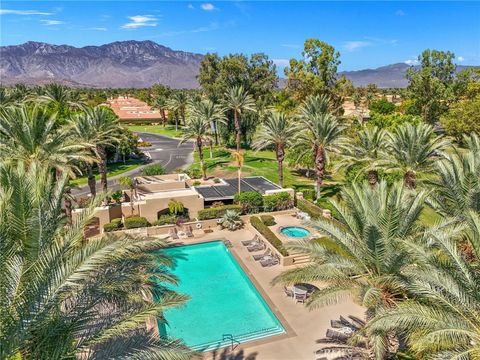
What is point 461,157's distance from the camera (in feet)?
58.0

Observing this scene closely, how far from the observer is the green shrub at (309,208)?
30.9m

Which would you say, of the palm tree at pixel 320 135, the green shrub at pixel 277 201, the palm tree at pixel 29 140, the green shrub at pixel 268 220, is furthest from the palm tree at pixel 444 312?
the palm tree at pixel 320 135

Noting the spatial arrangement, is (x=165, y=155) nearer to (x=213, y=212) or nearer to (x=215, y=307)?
(x=213, y=212)

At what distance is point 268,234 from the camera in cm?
2622

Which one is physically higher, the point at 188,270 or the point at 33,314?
the point at 33,314

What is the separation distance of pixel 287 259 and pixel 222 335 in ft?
25.8

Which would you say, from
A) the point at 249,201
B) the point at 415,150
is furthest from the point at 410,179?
the point at 249,201

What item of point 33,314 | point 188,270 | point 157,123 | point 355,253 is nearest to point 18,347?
point 33,314

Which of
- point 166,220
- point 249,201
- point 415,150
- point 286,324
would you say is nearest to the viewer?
point 286,324

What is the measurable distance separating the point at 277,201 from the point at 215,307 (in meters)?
15.1

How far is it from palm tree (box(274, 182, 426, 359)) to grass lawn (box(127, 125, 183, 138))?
67.6 m

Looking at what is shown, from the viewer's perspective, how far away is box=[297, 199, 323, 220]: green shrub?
1217 inches

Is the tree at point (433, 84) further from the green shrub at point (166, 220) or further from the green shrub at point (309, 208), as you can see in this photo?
the green shrub at point (166, 220)

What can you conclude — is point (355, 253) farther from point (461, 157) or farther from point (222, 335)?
point (461, 157)
